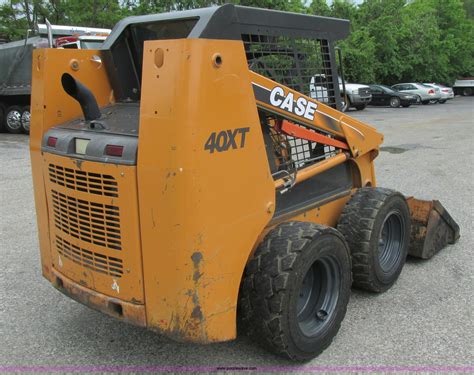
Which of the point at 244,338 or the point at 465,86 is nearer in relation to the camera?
the point at 244,338

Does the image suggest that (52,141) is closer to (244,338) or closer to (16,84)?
(244,338)

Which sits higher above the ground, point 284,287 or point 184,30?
point 184,30

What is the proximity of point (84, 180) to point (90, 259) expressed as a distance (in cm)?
49

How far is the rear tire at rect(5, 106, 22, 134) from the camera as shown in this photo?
1675cm

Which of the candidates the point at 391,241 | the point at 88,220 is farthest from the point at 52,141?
the point at 391,241

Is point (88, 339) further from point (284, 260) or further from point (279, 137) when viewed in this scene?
point (279, 137)

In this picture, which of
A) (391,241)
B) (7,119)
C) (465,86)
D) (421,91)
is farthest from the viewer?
(465,86)

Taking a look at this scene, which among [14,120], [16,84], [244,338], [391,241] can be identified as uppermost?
[16,84]

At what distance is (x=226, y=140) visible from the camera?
269 cm

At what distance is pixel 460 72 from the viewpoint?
145 ft

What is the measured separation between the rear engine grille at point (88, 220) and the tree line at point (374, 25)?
87.6 feet

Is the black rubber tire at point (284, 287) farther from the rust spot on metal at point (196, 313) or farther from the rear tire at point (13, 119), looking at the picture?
the rear tire at point (13, 119)

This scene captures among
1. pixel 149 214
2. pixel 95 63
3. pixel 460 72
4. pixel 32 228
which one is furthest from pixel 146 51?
pixel 460 72

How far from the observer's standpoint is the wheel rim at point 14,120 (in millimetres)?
16734
